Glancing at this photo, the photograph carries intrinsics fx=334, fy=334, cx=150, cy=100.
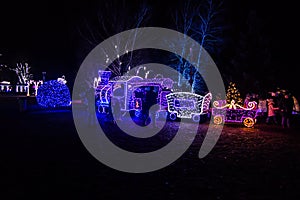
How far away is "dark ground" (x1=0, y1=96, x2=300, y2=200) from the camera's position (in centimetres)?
546

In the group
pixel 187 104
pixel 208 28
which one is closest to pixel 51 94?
pixel 187 104

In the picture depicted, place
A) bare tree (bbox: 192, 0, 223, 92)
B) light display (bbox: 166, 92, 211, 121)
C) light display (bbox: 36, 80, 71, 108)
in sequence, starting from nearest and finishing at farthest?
light display (bbox: 166, 92, 211, 121)
light display (bbox: 36, 80, 71, 108)
bare tree (bbox: 192, 0, 223, 92)

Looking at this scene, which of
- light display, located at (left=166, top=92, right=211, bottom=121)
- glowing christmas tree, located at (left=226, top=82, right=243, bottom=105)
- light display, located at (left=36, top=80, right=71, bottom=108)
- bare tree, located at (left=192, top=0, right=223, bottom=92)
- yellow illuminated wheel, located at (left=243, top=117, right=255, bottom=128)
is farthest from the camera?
bare tree, located at (left=192, top=0, right=223, bottom=92)

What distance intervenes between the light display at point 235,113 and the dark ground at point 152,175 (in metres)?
6.18

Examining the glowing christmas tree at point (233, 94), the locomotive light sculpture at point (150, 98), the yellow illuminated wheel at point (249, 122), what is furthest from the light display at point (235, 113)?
the glowing christmas tree at point (233, 94)

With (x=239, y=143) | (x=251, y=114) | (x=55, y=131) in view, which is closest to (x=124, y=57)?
(x=251, y=114)

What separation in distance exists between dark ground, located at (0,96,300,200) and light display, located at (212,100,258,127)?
6.18 m

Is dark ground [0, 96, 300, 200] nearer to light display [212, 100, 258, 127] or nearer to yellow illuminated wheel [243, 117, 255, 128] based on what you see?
yellow illuminated wheel [243, 117, 255, 128]

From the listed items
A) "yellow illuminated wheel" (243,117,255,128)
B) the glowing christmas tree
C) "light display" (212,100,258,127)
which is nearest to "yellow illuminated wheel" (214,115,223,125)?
"light display" (212,100,258,127)

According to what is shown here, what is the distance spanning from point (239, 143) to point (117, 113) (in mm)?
9269

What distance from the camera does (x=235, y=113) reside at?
1667 centimetres

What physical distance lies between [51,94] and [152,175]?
677 inches

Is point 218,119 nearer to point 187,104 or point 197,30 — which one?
point 187,104

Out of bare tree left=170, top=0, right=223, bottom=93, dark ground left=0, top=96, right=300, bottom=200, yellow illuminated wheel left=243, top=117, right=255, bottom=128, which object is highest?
bare tree left=170, top=0, right=223, bottom=93
